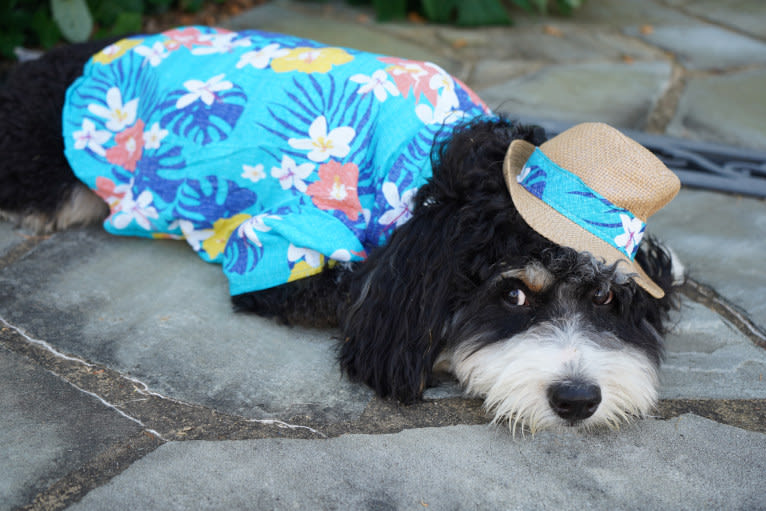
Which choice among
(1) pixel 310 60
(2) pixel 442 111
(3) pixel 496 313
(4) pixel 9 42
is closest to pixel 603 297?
(3) pixel 496 313

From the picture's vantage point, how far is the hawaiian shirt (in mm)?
2561

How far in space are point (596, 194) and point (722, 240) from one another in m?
1.41

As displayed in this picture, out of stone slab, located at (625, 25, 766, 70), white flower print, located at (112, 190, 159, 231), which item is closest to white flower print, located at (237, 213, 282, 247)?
white flower print, located at (112, 190, 159, 231)

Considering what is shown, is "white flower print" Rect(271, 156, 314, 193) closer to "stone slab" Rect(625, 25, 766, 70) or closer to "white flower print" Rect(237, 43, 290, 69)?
"white flower print" Rect(237, 43, 290, 69)

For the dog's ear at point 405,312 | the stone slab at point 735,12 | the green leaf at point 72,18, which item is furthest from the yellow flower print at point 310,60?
the stone slab at point 735,12

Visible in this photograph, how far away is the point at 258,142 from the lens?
9.02 feet

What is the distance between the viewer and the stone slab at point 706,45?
5.12m

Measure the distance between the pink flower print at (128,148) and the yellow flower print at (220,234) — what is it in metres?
0.46

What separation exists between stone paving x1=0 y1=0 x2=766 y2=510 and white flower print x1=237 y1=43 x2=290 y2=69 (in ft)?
2.54

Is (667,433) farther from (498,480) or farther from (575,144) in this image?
(575,144)

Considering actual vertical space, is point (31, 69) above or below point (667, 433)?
above

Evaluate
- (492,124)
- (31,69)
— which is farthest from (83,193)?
(492,124)

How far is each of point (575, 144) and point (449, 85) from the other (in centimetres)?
79

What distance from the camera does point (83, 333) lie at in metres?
2.46
